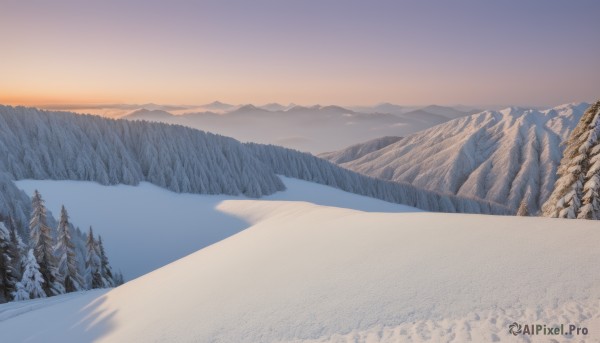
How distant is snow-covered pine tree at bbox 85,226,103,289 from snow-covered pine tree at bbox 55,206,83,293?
94cm

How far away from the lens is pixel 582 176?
2120 centimetres

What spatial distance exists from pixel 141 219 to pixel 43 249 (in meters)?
19.0

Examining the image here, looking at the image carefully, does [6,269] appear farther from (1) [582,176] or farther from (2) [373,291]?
(1) [582,176]

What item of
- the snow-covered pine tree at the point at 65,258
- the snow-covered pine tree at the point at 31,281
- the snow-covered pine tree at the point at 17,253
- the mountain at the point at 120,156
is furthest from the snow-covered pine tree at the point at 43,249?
the mountain at the point at 120,156

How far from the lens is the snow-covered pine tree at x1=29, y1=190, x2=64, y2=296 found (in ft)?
91.5

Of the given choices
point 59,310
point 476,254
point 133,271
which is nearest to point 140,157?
point 133,271

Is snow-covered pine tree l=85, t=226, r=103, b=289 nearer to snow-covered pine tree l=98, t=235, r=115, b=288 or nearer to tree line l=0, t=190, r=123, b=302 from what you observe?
tree line l=0, t=190, r=123, b=302

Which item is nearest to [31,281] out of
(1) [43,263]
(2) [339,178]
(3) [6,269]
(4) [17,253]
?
(1) [43,263]

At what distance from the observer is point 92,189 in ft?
178

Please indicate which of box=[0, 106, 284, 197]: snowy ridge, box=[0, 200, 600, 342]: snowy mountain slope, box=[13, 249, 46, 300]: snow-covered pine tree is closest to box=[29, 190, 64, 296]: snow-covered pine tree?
box=[13, 249, 46, 300]: snow-covered pine tree

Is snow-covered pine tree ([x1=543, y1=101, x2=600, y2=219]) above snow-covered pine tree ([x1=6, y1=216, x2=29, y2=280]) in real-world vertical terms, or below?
above

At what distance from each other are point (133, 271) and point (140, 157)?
121 feet

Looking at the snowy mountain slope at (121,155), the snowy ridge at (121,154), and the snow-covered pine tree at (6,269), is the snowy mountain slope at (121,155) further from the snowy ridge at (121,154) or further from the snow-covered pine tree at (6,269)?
the snow-covered pine tree at (6,269)

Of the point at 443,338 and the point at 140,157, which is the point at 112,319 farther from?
the point at 140,157
